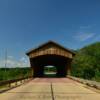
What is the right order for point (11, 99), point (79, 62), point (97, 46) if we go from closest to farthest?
point (11, 99) → point (79, 62) → point (97, 46)

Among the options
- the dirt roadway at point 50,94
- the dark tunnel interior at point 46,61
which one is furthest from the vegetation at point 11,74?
the dirt roadway at point 50,94

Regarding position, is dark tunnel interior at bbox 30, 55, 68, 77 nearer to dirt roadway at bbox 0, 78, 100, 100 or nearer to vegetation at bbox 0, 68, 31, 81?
vegetation at bbox 0, 68, 31, 81

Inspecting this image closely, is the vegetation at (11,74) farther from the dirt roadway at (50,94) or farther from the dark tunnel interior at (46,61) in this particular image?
the dirt roadway at (50,94)

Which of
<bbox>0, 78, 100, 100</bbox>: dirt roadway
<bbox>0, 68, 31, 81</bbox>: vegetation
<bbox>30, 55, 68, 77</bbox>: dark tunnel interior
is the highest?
<bbox>30, 55, 68, 77</bbox>: dark tunnel interior

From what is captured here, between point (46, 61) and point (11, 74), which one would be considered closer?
point (46, 61)

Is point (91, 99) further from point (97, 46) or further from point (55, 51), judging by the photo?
point (97, 46)

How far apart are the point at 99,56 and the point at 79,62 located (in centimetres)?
738

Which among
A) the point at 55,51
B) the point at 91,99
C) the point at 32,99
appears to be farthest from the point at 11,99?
the point at 55,51

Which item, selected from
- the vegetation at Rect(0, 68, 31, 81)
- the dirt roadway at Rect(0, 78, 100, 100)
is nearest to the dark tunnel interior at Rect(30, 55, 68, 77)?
the vegetation at Rect(0, 68, 31, 81)

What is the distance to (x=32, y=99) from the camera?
37.7 ft

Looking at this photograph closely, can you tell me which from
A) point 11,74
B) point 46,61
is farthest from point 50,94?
point 11,74

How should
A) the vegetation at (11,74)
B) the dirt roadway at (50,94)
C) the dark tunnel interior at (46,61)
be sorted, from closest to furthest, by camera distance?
the dirt roadway at (50,94), the vegetation at (11,74), the dark tunnel interior at (46,61)

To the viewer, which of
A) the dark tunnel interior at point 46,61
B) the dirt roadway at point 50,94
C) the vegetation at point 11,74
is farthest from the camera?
the dark tunnel interior at point 46,61

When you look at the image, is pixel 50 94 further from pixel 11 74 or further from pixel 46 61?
pixel 11 74
